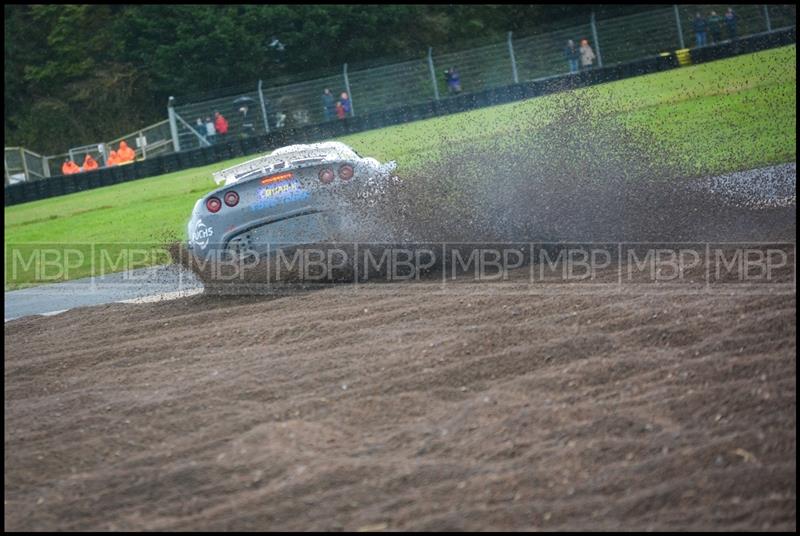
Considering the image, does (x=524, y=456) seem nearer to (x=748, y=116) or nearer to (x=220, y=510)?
(x=220, y=510)

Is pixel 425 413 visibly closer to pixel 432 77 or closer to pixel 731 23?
pixel 432 77

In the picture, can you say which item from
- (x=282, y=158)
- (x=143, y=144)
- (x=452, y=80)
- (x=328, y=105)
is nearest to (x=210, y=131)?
(x=143, y=144)

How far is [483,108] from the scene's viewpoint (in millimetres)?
31781

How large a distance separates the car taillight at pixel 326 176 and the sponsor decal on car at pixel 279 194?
0.20m

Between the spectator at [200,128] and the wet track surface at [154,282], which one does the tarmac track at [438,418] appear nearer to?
the wet track surface at [154,282]

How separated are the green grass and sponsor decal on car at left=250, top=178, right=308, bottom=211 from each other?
1263 mm

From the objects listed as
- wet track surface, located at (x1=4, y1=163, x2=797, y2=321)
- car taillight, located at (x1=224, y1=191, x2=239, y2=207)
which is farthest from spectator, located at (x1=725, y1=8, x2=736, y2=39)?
car taillight, located at (x1=224, y1=191, x2=239, y2=207)

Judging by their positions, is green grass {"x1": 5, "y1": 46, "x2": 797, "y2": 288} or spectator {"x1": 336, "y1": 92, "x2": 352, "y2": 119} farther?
spectator {"x1": 336, "y1": 92, "x2": 352, "y2": 119}

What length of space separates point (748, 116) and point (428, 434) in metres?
14.2

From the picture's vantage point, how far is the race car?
966 cm

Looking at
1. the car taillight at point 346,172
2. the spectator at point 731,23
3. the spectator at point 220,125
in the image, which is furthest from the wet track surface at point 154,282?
the spectator at point 731,23

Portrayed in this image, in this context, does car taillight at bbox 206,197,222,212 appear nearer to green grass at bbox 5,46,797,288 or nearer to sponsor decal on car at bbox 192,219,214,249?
sponsor decal on car at bbox 192,219,214,249

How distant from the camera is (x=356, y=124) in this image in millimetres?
31141

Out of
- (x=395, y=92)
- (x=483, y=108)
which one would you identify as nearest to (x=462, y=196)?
(x=483, y=108)
